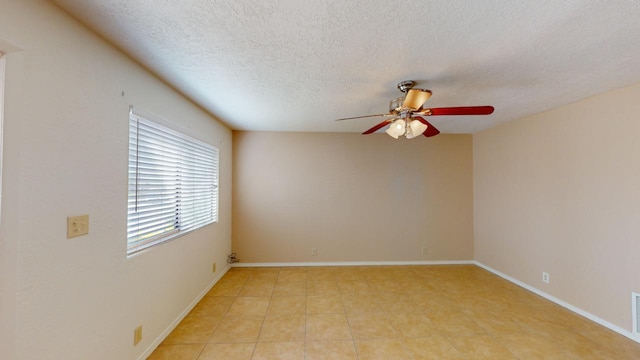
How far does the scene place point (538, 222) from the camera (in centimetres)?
317

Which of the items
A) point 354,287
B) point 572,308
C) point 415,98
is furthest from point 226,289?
point 572,308

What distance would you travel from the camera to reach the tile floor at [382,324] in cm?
207

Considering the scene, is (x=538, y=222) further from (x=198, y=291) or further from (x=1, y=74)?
(x=1, y=74)

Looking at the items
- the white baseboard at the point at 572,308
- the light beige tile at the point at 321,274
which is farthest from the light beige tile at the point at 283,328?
the white baseboard at the point at 572,308

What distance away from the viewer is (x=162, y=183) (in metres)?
2.26

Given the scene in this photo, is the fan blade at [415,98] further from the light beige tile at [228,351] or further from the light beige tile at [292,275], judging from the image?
the light beige tile at [292,275]

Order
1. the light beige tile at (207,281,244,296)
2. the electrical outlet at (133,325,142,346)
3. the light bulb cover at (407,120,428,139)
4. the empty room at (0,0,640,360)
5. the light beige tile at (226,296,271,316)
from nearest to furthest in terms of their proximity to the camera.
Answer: the empty room at (0,0,640,360)
the electrical outlet at (133,325,142,346)
the light bulb cover at (407,120,428,139)
the light beige tile at (226,296,271,316)
the light beige tile at (207,281,244,296)

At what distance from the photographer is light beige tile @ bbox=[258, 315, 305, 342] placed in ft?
7.35

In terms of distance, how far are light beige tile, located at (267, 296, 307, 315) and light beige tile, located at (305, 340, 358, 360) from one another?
1.89ft

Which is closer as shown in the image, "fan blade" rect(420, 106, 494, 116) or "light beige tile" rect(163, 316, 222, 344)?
"fan blade" rect(420, 106, 494, 116)

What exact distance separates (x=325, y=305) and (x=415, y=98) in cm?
242

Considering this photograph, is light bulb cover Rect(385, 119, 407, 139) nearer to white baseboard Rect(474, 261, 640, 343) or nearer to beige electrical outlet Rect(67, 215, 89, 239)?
beige electrical outlet Rect(67, 215, 89, 239)

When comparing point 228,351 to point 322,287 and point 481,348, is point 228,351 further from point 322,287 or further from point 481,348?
point 481,348

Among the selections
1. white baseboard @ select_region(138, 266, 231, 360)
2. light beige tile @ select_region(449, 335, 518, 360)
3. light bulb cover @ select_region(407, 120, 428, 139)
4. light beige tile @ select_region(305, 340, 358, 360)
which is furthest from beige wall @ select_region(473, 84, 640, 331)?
white baseboard @ select_region(138, 266, 231, 360)
